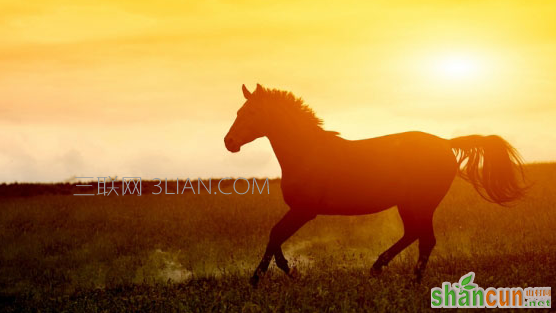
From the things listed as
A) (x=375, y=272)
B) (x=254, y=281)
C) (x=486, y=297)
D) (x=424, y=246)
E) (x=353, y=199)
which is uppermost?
(x=353, y=199)

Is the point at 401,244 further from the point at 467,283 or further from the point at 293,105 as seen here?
the point at 293,105

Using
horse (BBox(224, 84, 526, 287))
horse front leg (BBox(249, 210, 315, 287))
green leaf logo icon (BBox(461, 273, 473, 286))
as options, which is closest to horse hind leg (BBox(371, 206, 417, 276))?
horse (BBox(224, 84, 526, 287))

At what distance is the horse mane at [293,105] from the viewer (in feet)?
30.4

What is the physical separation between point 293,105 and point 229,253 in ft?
16.8

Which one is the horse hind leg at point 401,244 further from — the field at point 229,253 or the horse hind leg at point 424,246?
the field at point 229,253

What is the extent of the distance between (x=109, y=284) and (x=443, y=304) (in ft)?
22.6

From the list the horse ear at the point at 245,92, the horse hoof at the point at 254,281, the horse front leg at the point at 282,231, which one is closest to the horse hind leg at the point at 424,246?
the horse front leg at the point at 282,231

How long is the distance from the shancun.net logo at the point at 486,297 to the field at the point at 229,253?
10.2 inches

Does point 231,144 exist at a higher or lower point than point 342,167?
higher

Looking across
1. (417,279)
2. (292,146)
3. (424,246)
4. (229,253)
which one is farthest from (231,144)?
(229,253)

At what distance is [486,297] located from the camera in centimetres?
813

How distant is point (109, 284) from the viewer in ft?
38.3

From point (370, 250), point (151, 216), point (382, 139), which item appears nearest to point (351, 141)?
point (382, 139)

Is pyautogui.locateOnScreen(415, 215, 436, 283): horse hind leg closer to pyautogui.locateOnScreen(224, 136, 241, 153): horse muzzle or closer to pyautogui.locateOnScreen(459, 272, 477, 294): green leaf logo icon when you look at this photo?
pyautogui.locateOnScreen(459, 272, 477, 294): green leaf logo icon
